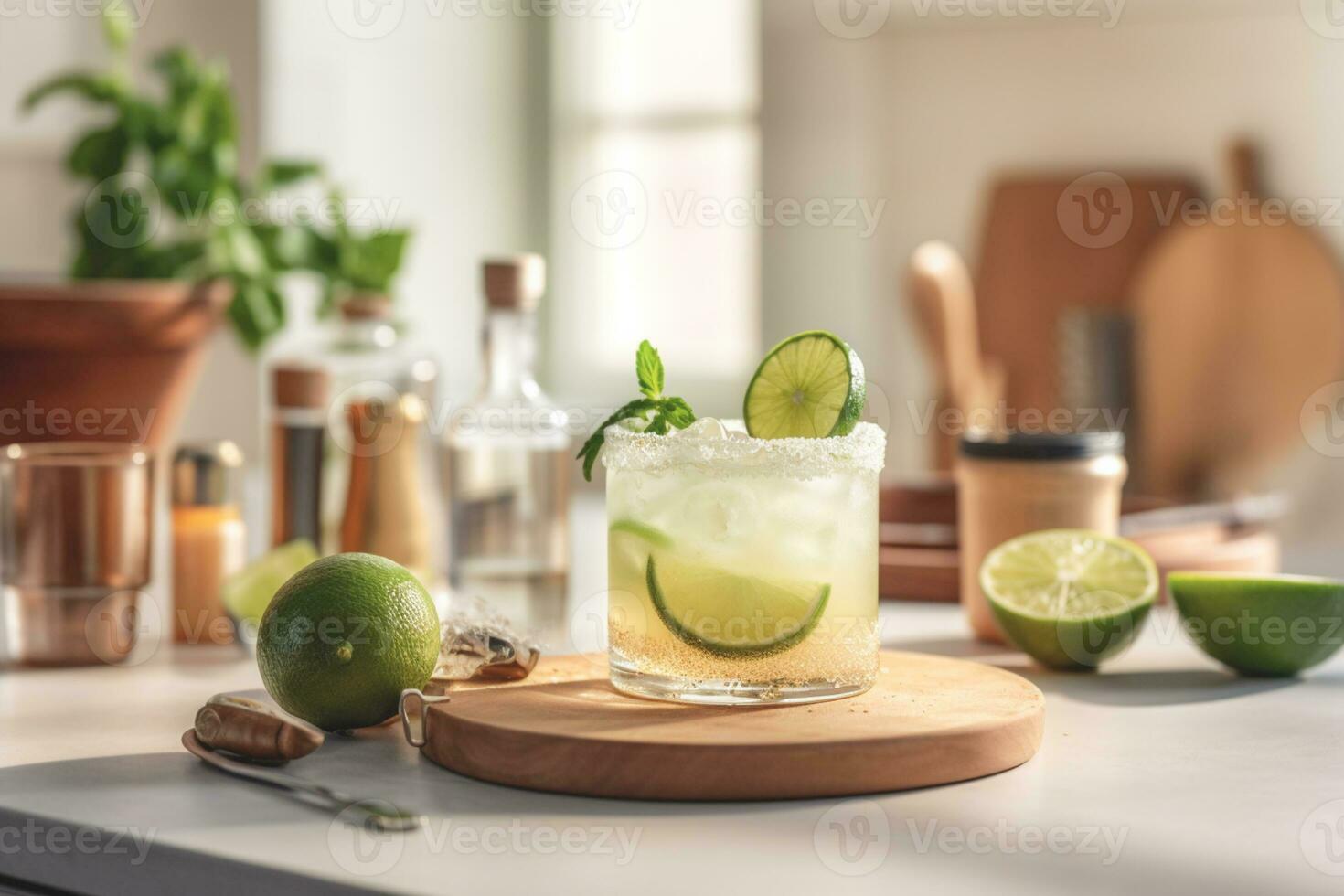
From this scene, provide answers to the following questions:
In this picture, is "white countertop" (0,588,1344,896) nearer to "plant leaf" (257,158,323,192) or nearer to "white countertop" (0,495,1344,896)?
"white countertop" (0,495,1344,896)

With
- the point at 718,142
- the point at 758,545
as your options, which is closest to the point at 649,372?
the point at 758,545

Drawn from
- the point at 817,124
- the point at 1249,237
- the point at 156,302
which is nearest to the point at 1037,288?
the point at 1249,237

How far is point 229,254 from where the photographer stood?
6.92 ft

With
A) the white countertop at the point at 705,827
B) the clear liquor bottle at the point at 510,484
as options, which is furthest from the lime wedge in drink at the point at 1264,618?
the clear liquor bottle at the point at 510,484

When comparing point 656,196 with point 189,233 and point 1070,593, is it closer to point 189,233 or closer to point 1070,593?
point 189,233

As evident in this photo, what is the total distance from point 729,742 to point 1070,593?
47 centimetres

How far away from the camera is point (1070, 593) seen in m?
1.18

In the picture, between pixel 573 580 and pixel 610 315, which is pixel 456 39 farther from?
pixel 573 580

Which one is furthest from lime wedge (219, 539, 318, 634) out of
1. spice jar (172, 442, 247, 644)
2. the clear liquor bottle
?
the clear liquor bottle

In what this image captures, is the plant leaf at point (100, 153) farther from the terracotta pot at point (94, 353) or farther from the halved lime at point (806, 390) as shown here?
the halved lime at point (806, 390)

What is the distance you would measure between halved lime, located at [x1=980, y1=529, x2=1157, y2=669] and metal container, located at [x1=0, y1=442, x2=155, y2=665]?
69 centimetres

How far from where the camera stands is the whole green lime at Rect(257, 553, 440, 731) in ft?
2.96

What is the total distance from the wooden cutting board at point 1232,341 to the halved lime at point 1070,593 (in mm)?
1410

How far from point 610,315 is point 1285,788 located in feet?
12.1
